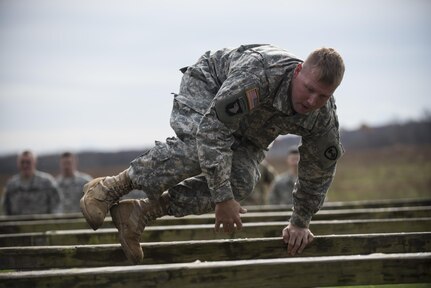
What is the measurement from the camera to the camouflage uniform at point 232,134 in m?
3.14

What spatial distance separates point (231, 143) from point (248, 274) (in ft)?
3.38

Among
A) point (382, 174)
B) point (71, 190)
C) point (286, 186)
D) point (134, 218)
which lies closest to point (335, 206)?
point (134, 218)

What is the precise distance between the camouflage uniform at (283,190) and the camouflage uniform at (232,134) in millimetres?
6633

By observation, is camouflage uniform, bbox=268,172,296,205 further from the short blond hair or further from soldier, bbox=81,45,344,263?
the short blond hair

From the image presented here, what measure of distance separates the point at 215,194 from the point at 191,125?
1.84 feet

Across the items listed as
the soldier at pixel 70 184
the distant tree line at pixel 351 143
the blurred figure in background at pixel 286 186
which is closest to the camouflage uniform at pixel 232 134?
the blurred figure in background at pixel 286 186

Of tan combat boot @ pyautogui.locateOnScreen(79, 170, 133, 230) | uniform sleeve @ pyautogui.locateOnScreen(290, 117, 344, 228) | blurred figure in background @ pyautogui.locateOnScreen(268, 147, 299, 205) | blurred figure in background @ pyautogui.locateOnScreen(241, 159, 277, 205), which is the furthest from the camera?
blurred figure in background @ pyautogui.locateOnScreen(241, 159, 277, 205)

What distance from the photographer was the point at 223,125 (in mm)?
3152

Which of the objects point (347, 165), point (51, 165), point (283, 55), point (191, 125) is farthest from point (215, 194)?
point (51, 165)

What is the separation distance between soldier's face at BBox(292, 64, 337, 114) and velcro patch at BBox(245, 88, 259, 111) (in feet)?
0.89

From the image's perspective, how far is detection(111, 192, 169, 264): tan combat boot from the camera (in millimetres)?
3186

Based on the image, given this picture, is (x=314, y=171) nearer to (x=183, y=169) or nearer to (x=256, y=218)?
(x=183, y=169)

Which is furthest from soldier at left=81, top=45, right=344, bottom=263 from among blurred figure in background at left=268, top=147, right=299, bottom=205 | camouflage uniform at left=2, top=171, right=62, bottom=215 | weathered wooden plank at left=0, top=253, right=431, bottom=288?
camouflage uniform at left=2, top=171, right=62, bottom=215

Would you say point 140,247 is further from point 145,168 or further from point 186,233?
point 186,233
